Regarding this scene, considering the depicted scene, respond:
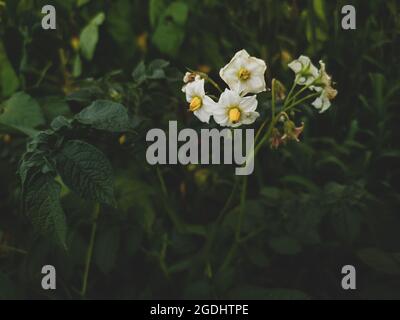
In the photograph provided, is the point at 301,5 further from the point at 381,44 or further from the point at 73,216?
the point at 73,216

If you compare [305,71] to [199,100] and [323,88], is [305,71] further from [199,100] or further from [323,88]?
[199,100]

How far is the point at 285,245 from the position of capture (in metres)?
1.25

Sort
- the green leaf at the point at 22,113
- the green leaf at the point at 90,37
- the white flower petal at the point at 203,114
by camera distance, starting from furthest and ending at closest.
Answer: the green leaf at the point at 90,37 → the green leaf at the point at 22,113 → the white flower petal at the point at 203,114

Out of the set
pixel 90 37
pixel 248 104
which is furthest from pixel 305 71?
pixel 90 37

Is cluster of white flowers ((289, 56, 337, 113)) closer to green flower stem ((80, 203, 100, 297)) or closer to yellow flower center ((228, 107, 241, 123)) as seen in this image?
yellow flower center ((228, 107, 241, 123))

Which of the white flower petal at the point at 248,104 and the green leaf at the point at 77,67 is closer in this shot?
the white flower petal at the point at 248,104

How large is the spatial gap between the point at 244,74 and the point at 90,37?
1.78 ft

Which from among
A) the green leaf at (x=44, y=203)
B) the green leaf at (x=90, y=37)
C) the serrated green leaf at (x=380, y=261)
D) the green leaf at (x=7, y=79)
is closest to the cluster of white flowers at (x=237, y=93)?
the green leaf at (x=44, y=203)

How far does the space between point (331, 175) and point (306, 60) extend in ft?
1.53

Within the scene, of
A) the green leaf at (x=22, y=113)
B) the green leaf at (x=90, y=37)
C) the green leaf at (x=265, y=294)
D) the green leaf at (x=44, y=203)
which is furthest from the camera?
the green leaf at (x=90, y=37)

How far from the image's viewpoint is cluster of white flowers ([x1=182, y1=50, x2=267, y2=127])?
3.43ft

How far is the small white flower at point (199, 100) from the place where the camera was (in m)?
1.07

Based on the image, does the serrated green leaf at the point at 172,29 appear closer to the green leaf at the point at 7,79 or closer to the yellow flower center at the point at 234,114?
the green leaf at the point at 7,79
